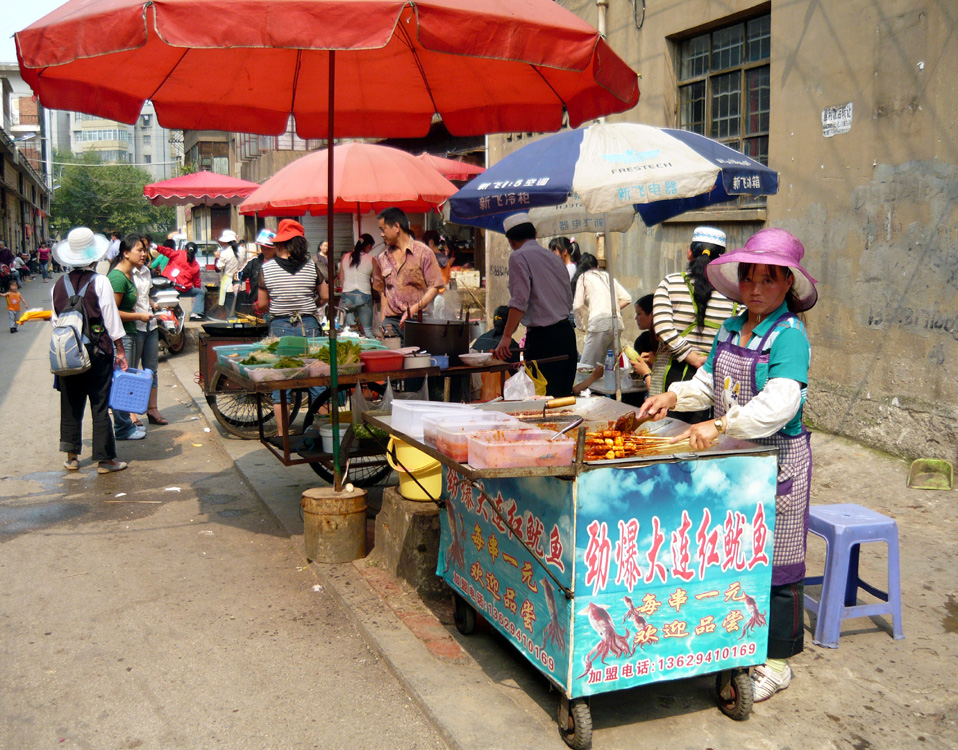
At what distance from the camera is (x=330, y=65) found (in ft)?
16.3

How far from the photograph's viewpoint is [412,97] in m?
6.61

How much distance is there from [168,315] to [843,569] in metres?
11.7

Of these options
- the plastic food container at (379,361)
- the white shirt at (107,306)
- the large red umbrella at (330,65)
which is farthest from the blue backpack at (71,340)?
the plastic food container at (379,361)

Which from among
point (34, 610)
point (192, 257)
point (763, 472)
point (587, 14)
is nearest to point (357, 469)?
point (34, 610)

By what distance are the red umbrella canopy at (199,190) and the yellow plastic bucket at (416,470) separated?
42.1 feet

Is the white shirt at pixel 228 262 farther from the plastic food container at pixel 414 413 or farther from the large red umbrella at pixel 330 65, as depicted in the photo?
the plastic food container at pixel 414 413

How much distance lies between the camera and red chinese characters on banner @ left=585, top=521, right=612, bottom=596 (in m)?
Result: 3.15

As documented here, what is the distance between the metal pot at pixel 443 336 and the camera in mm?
6492

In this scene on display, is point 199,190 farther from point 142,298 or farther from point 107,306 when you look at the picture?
point 107,306

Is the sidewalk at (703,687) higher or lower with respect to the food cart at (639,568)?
lower

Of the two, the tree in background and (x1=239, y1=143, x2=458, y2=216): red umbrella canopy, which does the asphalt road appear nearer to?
(x1=239, y1=143, x2=458, y2=216): red umbrella canopy

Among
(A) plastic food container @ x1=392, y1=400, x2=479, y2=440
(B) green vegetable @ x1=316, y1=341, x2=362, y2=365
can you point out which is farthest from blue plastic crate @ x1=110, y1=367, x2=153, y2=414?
(A) plastic food container @ x1=392, y1=400, x2=479, y2=440

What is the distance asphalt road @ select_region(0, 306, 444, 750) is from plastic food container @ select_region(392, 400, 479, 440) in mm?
1121

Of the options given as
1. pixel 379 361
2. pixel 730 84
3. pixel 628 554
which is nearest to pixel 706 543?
pixel 628 554
